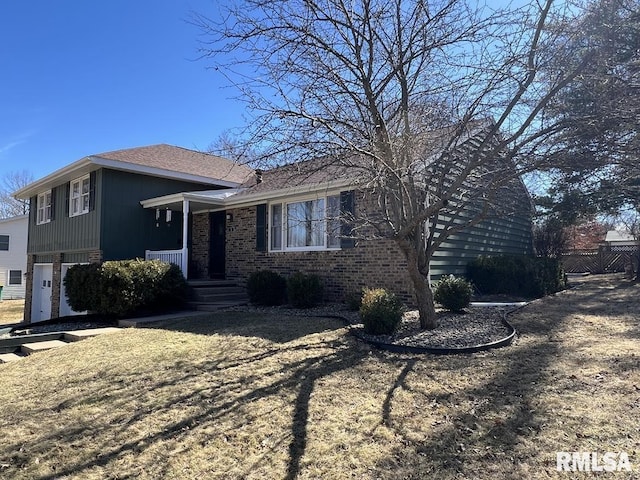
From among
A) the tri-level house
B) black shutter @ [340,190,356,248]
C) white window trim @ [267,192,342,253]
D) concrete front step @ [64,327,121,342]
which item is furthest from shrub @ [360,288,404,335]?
the tri-level house

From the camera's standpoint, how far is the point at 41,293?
17.1 meters

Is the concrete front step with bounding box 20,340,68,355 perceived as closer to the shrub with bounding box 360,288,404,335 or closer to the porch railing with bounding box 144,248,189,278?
the porch railing with bounding box 144,248,189,278

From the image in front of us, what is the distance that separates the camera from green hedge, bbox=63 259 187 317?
9.76 metres

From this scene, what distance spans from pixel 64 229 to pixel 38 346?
833cm

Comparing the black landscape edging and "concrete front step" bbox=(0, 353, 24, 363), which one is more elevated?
the black landscape edging

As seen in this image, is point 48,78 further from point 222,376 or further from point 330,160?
point 222,376

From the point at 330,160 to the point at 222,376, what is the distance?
3.24 meters

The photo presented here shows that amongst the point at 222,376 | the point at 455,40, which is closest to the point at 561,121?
the point at 455,40

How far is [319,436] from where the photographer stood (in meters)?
3.64

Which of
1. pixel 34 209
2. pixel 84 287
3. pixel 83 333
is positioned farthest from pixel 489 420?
pixel 34 209

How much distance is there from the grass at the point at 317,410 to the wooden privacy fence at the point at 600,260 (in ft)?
56.3

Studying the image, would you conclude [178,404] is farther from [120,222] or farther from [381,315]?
[120,222]

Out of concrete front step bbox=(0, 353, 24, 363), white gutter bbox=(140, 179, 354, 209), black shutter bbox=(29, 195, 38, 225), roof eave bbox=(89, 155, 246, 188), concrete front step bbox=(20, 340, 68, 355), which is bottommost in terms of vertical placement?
concrete front step bbox=(0, 353, 24, 363)

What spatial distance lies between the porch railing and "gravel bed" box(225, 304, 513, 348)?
160 inches
